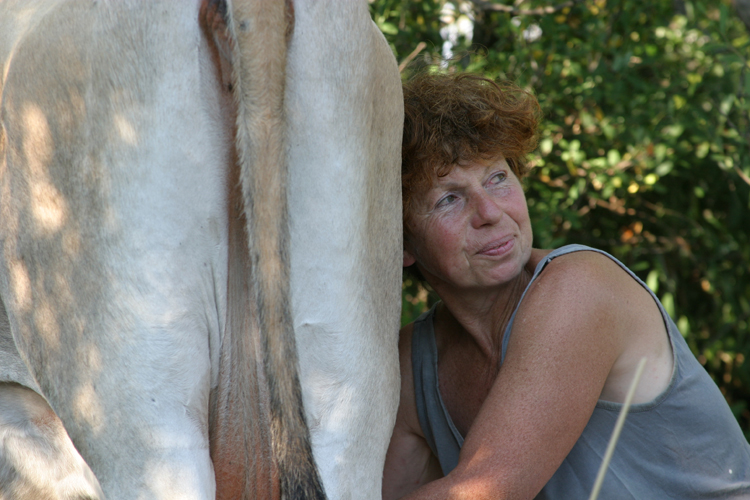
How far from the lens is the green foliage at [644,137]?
3.34 meters

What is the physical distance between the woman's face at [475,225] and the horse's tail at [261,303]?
2.05 ft

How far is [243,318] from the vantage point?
154cm

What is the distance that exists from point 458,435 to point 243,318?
33.7 inches

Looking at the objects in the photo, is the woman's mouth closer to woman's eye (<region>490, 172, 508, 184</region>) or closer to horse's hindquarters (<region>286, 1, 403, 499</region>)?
woman's eye (<region>490, 172, 508, 184</region>)

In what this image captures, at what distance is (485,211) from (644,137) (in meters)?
1.78

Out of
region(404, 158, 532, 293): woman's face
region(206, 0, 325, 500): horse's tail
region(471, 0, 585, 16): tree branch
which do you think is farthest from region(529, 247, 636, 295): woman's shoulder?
region(471, 0, 585, 16): tree branch

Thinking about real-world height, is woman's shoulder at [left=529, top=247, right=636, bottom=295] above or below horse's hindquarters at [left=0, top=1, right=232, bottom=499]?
below

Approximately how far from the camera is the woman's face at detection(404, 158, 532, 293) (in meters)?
1.93

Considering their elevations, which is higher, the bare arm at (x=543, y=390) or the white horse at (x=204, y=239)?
the white horse at (x=204, y=239)

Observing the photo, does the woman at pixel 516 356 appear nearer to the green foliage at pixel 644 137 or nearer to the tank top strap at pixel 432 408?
the tank top strap at pixel 432 408

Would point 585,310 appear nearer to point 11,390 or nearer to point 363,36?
point 363,36

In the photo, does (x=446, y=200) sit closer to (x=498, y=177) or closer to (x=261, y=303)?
(x=498, y=177)

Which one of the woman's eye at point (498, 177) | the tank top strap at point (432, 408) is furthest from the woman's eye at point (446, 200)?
the tank top strap at point (432, 408)

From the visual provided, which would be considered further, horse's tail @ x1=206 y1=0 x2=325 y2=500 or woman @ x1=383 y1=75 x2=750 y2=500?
woman @ x1=383 y1=75 x2=750 y2=500
